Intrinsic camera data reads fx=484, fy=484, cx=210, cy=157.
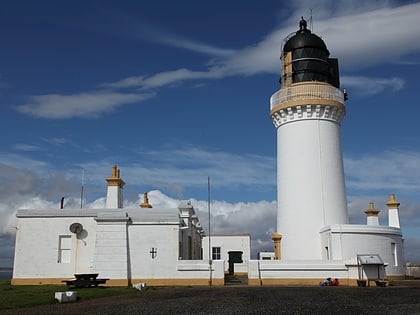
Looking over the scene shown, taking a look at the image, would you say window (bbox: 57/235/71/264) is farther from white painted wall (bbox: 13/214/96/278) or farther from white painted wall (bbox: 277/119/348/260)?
white painted wall (bbox: 277/119/348/260)

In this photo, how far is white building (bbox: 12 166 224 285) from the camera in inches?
969

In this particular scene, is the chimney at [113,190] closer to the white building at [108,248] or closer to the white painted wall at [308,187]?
the white building at [108,248]

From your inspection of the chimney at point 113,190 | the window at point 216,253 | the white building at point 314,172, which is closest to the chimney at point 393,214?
the white building at point 314,172

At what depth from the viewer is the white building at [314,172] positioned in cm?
2600

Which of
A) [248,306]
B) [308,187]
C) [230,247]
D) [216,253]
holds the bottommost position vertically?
[248,306]

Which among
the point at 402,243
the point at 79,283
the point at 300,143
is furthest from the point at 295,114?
the point at 79,283

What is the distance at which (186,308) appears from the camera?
42.0 ft

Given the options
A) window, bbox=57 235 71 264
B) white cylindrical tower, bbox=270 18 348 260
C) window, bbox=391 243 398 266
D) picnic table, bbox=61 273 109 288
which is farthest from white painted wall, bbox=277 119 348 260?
window, bbox=57 235 71 264

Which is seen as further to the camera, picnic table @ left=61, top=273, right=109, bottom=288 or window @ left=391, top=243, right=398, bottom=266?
window @ left=391, top=243, right=398, bottom=266

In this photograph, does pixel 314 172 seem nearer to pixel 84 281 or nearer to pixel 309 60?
pixel 309 60

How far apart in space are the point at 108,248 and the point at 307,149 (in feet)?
41.0

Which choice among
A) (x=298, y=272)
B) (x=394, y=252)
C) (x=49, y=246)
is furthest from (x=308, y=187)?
(x=49, y=246)

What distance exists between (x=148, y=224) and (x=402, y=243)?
580 inches

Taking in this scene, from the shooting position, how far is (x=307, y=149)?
2820 cm
